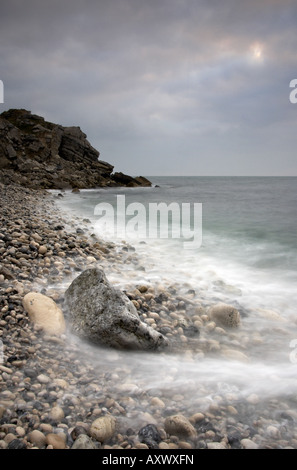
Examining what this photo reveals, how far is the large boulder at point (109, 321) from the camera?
3340 mm

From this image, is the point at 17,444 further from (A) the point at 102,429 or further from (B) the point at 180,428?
(B) the point at 180,428

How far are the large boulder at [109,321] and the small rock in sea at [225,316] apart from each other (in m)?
1.09

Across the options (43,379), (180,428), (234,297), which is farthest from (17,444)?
(234,297)

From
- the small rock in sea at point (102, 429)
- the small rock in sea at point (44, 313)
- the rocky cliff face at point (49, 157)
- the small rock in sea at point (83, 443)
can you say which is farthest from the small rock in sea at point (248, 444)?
the rocky cliff face at point (49, 157)

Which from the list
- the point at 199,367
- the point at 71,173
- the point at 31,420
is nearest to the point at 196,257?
the point at 199,367

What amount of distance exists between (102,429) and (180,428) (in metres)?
0.60

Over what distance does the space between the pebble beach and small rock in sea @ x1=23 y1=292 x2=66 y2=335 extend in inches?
3.0
